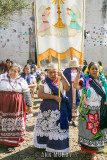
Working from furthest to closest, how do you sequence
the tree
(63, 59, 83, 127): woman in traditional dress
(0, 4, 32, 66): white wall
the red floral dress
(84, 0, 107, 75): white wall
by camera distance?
(84, 0, 107, 75): white wall < (0, 4, 32, 66): white wall < the tree < (63, 59, 83, 127): woman in traditional dress < the red floral dress

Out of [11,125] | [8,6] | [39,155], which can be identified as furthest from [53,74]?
[8,6]

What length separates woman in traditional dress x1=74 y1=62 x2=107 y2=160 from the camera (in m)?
3.42

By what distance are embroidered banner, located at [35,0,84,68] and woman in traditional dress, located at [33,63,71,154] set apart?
30cm

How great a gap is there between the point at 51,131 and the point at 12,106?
0.94 metres

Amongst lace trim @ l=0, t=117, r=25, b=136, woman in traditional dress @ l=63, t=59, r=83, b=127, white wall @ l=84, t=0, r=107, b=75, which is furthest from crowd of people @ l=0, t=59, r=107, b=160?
white wall @ l=84, t=0, r=107, b=75

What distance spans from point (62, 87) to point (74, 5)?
1.38 meters

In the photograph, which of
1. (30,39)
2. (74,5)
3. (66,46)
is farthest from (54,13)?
(30,39)

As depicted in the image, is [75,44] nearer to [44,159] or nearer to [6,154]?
[44,159]

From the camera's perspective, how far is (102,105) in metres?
3.45

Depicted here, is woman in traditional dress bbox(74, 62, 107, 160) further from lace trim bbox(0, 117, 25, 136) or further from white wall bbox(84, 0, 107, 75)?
white wall bbox(84, 0, 107, 75)

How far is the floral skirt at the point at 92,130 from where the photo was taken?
3471mm

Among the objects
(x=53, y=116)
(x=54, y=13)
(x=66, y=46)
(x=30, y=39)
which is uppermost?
(x=30, y=39)

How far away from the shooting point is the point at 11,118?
12.7ft

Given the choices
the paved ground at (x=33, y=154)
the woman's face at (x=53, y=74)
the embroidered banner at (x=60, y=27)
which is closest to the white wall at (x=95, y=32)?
the paved ground at (x=33, y=154)
